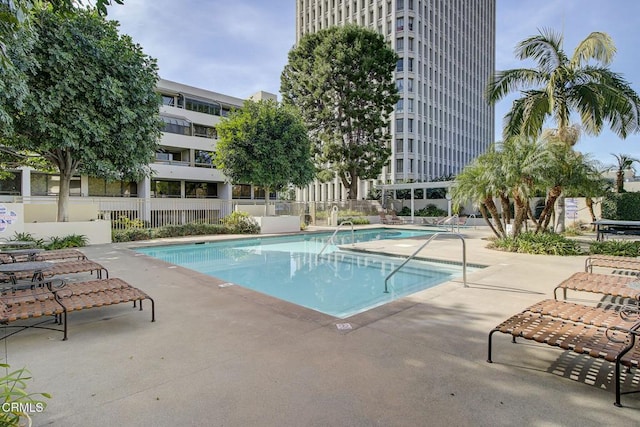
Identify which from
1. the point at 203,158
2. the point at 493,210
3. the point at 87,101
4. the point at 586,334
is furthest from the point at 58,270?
the point at 203,158

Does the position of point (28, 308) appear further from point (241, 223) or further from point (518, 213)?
point (241, 223)

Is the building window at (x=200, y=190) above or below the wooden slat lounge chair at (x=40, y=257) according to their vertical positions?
above

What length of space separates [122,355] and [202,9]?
1088 centimetres

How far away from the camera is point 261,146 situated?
17031 mm

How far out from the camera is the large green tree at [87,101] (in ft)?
33.8

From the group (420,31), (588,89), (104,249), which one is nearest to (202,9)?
(104,249)

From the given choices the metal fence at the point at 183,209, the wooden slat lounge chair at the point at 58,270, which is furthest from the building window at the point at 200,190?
the wooden slat lounge chair at the point at 58,270

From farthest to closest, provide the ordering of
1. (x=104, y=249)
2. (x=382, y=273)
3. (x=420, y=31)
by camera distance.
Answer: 1. (x=420, y=31)
2. (x=104, y=249)
3. (x=382, y=273)

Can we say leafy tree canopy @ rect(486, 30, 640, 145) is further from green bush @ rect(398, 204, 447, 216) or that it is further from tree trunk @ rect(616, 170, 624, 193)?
green bush @ rect(398, 204, 447, 216)

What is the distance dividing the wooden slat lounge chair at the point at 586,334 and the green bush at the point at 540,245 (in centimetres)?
746

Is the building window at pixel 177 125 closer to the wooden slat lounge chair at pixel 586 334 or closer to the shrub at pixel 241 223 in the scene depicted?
the shrub at pixel 241 223

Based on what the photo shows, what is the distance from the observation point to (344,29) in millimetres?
26547

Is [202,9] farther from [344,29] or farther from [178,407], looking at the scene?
[344,29]

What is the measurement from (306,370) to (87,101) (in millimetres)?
12163
